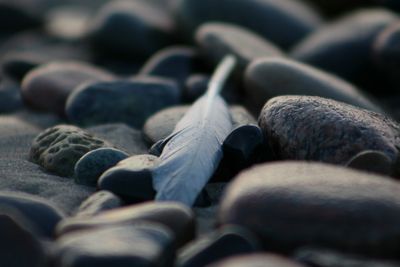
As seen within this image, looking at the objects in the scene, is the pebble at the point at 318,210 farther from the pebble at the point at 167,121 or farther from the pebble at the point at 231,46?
the pebble at the point at 231,46

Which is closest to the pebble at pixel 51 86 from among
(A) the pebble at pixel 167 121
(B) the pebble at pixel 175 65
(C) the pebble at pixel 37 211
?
(B) the pebble at pixel 175 65

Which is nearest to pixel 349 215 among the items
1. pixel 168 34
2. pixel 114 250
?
pixel 114 250

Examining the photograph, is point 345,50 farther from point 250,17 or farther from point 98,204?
point 98,204

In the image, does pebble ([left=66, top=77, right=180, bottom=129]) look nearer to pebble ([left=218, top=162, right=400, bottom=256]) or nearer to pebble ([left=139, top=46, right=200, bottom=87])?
pebble ([left=139, top=46, right=200, bottom=87])

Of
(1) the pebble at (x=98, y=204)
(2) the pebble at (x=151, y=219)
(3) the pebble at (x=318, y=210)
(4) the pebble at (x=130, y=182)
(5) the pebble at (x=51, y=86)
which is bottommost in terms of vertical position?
(5) the pebble at (x=51, y=86)

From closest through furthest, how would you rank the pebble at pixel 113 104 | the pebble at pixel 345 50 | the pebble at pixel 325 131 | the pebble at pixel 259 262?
the pebble at pixel 259 262 < the pebble at pixel 325 131 < the pebble at pixel 113 104 < the pebble at pixel 345 50

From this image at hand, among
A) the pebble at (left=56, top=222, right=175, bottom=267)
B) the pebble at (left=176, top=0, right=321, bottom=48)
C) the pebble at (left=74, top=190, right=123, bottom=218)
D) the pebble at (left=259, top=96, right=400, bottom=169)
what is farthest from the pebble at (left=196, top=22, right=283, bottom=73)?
the pebble at (left=56, top=222, right=175, bottom=267)

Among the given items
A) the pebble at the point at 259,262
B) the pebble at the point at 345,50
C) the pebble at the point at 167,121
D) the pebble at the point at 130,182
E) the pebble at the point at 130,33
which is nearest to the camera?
the pebble at the point at 259,262
